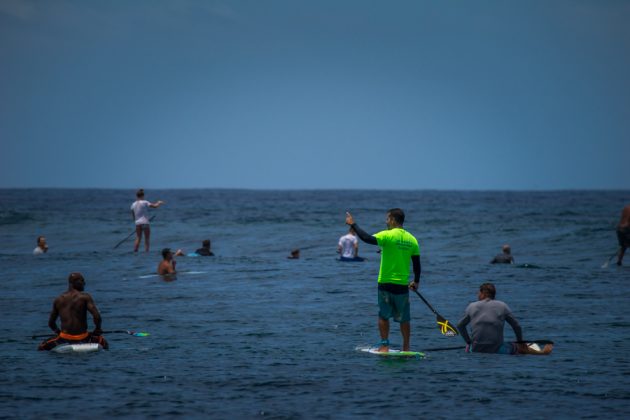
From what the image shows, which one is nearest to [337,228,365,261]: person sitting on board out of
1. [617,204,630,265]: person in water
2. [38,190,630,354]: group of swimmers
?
[617,204,630,265]: person in water

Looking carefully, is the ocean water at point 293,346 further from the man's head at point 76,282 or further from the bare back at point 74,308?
the man's head at point 76,282

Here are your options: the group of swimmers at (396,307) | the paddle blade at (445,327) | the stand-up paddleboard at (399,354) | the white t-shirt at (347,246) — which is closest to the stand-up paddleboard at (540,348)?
the group of swimmers at (396,307)

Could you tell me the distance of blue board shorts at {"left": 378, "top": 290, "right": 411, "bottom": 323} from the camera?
46.7 ft

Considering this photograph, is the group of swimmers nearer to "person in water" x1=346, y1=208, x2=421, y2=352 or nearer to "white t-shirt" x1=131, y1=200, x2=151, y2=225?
"person in water" x1=346, y1=208, x2=421, y2=352

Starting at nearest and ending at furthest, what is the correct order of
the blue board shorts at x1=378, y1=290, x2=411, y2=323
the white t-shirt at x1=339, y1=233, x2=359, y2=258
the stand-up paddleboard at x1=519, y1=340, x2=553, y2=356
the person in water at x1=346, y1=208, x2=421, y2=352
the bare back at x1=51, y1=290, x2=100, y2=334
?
the person in water at x1=346, y1=208, x2=421, y2=352 < the blue board shorts at x1=378, y1=290, x2=411, y2=323 < the bare back at x1=51, y1=290, x2=100, y2=334 < the stand-up paddleboard at x1=519, y1=340, x2=553, y2=356 < the white t-shirt at x1=339, y1=233, x2=359, y2=258

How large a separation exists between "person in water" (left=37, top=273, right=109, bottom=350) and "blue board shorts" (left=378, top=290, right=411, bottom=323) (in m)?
4.34

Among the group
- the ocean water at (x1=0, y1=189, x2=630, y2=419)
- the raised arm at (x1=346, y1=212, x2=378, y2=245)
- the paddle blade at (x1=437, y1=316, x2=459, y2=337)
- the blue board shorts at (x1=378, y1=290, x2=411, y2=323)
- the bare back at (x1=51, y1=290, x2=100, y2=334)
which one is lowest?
the ocean water at (x1=0, y1=189, x2=630, y2=419)

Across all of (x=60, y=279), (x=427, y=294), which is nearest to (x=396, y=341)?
(x=427, y=294)

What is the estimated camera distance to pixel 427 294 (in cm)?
2414

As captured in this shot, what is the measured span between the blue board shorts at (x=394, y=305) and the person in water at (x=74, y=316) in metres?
4.34

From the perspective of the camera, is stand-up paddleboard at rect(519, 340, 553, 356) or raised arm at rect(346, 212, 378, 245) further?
stand-up paddleboard at rect(519, 340, 553, 356)

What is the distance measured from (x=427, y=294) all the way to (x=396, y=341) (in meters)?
7.56

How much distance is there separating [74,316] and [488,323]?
21.0 feet

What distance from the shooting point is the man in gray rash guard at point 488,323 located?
1448 cm
